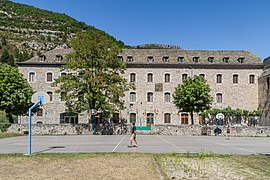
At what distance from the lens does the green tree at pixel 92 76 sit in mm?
29828

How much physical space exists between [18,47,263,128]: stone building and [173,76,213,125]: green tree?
217 inches

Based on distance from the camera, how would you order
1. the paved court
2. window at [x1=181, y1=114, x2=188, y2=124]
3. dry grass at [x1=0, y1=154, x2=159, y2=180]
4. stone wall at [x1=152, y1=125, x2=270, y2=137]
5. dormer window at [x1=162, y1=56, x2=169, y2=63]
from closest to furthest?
dry grass at [x1=0, y1=154, x2=159, y2=180] → the paved court → stone wall at [x1=152, y1=125, x2=270, y2=137] → window at [x1=181, y1=114, x2=188, y2=124] → dormer window at [x1=162, y1=56, x2=169, y2=63]

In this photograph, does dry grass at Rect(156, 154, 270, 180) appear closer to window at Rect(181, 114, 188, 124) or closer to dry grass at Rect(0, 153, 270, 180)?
dry grass at Rect(0, 153, 270, 180)

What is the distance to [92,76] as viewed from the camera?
30359mm

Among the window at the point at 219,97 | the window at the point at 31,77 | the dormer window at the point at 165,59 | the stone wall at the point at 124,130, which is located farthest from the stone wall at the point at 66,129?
the window at the point at 219,97

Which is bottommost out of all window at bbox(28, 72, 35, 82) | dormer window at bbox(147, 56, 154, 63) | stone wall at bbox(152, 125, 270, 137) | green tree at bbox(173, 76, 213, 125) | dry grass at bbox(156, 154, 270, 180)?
stone wall at bbox(152, 125, 270, 137)

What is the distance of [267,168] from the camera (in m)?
9.62

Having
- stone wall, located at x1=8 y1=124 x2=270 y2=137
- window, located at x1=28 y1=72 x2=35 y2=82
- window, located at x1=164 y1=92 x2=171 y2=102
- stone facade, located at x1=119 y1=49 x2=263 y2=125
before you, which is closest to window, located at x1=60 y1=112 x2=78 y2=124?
window, located at x1=28 y1=72 x2=35 y2=82

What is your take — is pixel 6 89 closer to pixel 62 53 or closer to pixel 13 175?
pixel 62 53

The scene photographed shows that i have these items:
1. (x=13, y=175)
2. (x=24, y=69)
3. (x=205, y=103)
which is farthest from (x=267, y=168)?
(x=24, y=69)

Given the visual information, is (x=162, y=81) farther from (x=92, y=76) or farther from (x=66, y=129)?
(x=66, y=129)

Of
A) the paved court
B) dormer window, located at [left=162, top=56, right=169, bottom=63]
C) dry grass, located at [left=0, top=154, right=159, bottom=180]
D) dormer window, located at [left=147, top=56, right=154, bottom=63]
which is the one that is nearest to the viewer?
dry grass, located at [left=0, top=154, right=159, bottom=180]

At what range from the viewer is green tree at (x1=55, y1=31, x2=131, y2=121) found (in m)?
29.8

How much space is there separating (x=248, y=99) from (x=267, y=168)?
36176 mm
